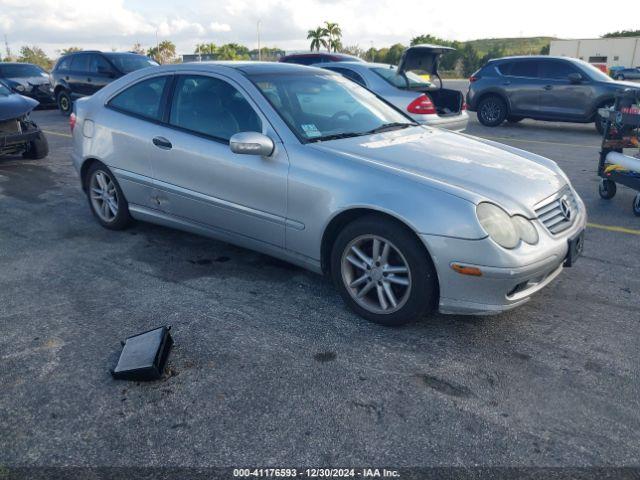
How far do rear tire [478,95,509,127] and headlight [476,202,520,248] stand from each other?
11012 millimetres

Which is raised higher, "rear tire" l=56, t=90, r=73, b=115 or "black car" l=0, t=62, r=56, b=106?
"black car" l=0, t=62, r=56, b=106

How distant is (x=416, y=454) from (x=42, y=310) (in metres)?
2.69

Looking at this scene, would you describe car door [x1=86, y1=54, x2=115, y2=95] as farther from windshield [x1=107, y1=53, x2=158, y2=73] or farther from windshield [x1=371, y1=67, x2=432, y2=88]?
windshield [x1=371, y1=67, x2=432, y2=88]

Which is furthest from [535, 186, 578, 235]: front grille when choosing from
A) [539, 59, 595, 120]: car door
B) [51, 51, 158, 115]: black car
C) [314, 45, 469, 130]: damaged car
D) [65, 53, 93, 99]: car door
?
[65, 53, 93, 99]: car door

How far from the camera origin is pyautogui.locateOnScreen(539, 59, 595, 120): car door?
11934 mm

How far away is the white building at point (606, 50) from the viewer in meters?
62.9

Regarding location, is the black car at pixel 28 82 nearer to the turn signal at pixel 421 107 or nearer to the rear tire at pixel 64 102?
the rear tire at pixel 64 102

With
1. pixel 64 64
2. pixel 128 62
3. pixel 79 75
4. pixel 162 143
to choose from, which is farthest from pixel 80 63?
pixel 162 143

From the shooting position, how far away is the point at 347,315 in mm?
3611

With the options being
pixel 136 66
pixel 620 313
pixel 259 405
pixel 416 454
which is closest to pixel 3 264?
pixel 259 405

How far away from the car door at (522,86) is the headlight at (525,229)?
1056cm

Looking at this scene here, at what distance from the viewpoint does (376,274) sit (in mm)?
3393

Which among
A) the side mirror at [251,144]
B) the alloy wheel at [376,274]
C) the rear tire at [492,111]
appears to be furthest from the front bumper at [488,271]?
the rear tire at [492,111]

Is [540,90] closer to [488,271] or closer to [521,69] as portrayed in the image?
[521,69]
